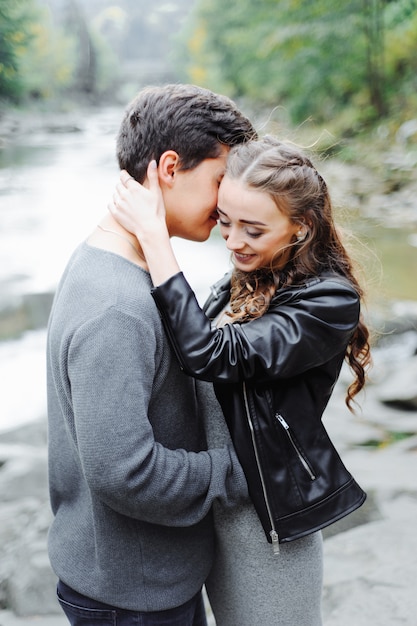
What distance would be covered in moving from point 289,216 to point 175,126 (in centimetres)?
36

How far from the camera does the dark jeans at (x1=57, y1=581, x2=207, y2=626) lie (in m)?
1.49

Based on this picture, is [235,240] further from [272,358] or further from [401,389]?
[401,389]

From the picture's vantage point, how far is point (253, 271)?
5.71 feet

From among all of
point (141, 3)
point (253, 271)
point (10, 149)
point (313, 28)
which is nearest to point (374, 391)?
point (253, 271)

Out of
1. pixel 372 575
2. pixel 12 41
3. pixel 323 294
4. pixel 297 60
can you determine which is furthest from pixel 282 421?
pixel 12 41

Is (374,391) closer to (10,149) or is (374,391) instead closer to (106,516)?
(106,516)

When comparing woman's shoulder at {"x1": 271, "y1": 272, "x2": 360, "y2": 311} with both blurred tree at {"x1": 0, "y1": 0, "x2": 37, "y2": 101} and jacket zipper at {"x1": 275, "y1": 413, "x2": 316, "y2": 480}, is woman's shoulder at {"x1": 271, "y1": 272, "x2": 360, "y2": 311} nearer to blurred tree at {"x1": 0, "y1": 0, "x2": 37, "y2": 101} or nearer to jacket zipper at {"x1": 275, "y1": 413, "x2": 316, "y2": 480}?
jacket zipper at {"x1": 275, "y1": 413, "x2": 316, "y2": 480}

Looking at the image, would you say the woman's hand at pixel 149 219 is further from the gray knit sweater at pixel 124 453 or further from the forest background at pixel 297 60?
the forest background at pixel 297 60

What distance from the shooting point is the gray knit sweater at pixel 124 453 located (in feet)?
4.24

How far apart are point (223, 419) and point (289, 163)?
655mm

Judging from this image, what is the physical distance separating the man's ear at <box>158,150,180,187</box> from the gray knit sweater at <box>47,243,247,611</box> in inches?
9.1

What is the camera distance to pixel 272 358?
4.72ft

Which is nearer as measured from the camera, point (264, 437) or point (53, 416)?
point (264, 437)

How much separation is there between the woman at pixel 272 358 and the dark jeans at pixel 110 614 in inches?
4.9
